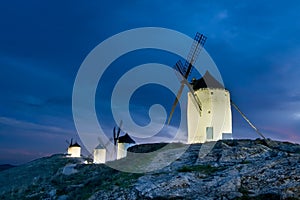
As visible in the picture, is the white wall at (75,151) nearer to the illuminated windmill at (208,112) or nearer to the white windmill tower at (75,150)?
the white windmill tower at (75,150)

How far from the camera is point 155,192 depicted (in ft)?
60.3

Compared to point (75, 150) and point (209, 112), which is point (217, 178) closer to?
point (209, 112)

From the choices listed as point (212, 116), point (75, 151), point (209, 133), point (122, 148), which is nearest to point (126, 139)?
point (122, 148)

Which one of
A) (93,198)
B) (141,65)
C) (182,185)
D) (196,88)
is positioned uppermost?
(141,65)

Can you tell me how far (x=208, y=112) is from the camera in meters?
39.7

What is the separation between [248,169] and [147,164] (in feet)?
40.2

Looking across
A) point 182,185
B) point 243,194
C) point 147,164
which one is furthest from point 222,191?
point 147,164

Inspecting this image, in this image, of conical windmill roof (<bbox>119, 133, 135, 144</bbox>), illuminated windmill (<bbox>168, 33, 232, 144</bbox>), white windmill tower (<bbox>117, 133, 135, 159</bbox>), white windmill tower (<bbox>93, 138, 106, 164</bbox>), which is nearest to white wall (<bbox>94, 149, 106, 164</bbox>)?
white windmill tower (<bbox>93, 138, 106, 164</bbox>)

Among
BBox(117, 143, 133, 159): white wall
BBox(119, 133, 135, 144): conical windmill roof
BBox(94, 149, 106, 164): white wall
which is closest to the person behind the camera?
BBox(117, 143, 133, 159): white wall

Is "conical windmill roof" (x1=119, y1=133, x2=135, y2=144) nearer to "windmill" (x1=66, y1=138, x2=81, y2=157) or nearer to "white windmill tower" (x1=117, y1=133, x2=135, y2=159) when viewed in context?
"white windmill tower" (x1=117, y1=133, x2=135, y2=159)

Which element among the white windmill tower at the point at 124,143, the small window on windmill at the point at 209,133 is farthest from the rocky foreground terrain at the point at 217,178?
the white windmill tower at the point at 124,143

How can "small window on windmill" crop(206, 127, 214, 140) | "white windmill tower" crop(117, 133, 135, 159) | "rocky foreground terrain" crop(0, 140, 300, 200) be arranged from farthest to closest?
"white windmill tower" crop(117, 133, 135, 159) → "small window on windmill" crop(206, 127, 214, 140) → "rocky foreground terrain" crop(0, 140, 300, 200)

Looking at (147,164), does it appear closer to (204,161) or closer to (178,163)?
(178,163)

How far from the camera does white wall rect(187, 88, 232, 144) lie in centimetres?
3938
